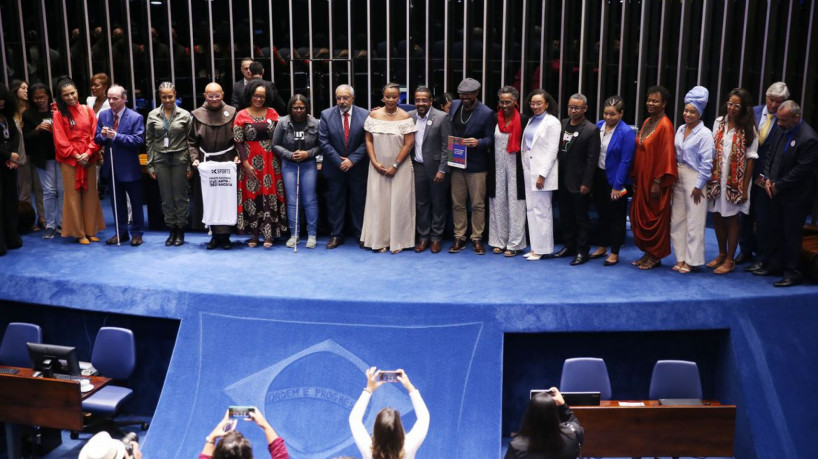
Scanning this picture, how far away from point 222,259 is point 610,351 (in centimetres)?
333

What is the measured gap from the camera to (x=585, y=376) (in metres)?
5.85

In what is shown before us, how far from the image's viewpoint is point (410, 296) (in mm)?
6449

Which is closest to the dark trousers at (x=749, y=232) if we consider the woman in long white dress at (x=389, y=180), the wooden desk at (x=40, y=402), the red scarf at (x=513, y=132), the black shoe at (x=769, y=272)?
the black shoe at (x=769, y=272)

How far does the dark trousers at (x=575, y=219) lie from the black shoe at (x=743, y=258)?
125 cm

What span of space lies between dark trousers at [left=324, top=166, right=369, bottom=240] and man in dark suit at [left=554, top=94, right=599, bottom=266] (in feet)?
5.75

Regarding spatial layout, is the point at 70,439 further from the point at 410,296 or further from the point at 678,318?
the point at 678,318

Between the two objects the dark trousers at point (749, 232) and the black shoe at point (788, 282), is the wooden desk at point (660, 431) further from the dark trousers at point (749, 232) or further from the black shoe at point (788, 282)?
the dark trousers at point (749, 232)

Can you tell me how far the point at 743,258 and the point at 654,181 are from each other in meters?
1.17

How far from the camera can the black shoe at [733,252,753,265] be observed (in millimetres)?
7312

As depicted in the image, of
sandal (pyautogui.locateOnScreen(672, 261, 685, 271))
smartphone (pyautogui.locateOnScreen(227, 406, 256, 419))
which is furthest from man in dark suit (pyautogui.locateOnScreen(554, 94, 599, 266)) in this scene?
smartphone (pyautogui.locateOnScreen(227, 406, 256, 419))

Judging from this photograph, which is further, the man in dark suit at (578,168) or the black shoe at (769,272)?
the man in dark suit at (578,168)

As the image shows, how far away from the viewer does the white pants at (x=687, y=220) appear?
689 centimetres

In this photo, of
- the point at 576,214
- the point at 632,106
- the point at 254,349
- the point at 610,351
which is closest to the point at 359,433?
the point at 254,349

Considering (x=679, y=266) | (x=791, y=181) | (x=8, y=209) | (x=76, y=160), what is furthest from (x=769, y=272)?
(x=8, y=209)
